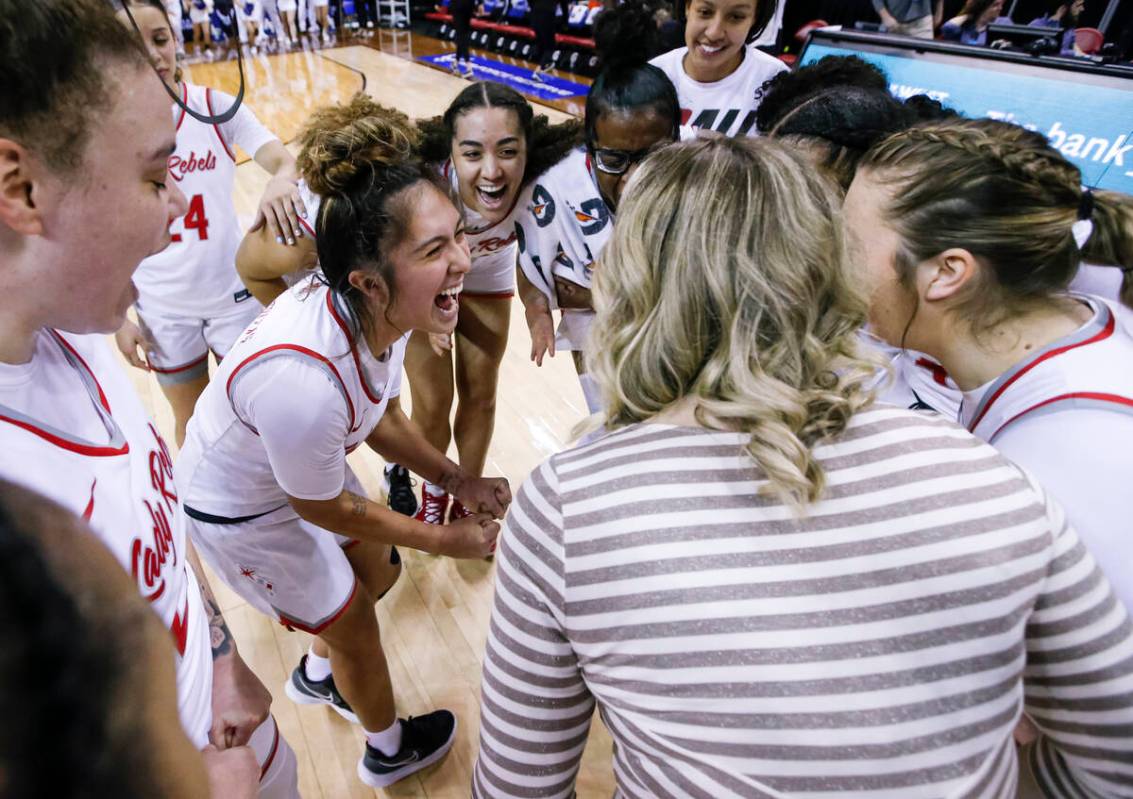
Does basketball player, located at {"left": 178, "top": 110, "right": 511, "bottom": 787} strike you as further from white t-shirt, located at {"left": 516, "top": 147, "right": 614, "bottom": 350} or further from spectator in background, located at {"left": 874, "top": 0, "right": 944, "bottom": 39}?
spectator in background, located at {"left": 874, "top": 0, "right": 944, "bottom": 39}

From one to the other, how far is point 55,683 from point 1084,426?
3.86 feet

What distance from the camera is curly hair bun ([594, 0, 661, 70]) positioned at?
1980mm

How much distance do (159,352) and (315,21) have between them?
14.2m

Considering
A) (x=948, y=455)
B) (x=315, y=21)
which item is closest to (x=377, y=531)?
(x=948, y=455)

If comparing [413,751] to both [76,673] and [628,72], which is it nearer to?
[76,673]

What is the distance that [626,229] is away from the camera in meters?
0.86

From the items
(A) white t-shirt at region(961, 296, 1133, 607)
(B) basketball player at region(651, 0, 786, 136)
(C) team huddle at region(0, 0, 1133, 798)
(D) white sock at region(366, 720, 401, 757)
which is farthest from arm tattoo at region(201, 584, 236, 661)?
(B) basketball player at region(651, 0, 786, 136)

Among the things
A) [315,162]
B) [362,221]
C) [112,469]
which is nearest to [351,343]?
[362,221]

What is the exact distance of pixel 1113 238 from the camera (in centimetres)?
122

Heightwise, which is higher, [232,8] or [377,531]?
[232,8]

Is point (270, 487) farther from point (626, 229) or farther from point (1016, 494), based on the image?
point (1016, 494)

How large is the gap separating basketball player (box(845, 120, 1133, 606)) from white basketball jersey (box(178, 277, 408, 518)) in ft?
3.54

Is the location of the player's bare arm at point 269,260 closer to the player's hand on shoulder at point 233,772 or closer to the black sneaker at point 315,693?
the black sneaker at point 315,693

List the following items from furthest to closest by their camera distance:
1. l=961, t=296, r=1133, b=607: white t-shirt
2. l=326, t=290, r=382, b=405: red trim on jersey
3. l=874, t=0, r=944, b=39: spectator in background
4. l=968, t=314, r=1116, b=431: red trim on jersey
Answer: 1. l=874, t=0, r=944, b=39: spectator in background
2. l=326, t=290, r=382, b=405: red trim on jersey
3. l=968, t=314, r=1116, b=431: red trim on jersey
4. l=961, t=296, r=1133, b=607: white t-shirt
